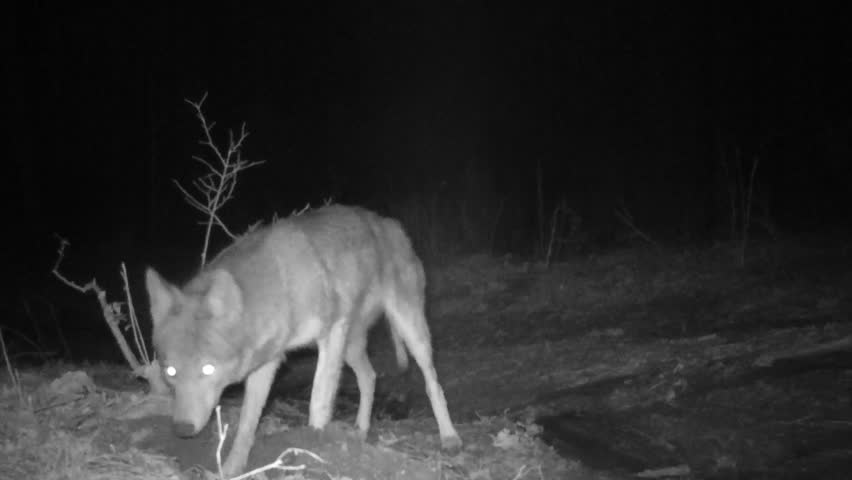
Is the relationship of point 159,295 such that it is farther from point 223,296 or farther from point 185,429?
point 185,429

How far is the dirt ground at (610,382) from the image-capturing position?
741 cm

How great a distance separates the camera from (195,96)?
37406 mm

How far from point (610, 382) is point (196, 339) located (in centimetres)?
543

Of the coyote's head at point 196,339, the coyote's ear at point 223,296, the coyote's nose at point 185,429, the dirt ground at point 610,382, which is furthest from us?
the dirt ground at point 610,382

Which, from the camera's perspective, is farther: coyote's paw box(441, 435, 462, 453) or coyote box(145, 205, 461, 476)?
coyote's paw box(441, 435, 462, 453)

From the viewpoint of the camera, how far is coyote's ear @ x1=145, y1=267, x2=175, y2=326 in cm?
638

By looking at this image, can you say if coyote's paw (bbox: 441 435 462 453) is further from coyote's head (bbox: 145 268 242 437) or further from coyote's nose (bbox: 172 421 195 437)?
coyote's nose (bbox: 172 421 195 437)

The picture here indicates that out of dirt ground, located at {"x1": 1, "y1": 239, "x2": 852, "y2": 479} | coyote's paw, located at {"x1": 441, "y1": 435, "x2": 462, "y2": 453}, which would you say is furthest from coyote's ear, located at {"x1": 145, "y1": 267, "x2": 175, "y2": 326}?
coyote's paw, located at {"x1": 441, "y1": 435, "x2": 462, "y2": 453}

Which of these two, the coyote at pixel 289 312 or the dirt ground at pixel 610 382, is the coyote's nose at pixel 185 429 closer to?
the coyote at pixel 289 312

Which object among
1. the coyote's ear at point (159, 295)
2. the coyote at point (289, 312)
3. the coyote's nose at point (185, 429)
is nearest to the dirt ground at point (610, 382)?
the coyote's nose at point (185, 429)

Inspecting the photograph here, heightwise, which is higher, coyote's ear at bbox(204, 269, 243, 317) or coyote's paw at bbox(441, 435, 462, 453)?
coyote's ear at bbox(204, 269, 243, 317)

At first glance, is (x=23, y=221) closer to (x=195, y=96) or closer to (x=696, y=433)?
(x=195, y=96)

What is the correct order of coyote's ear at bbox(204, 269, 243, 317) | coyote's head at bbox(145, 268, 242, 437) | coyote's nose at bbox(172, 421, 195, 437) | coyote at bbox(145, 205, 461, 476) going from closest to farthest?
1. coyote's nose at bbox(172, 421, 195, 437)
2. coyote's head at bbox(145, 268, 242, 437)
3. coyote at bbox(145, 205, 461, 476)
4. coyote's ear at bbox(204, 269, 243, 317)

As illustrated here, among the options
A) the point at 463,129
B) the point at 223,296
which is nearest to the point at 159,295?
the point at 223,296
